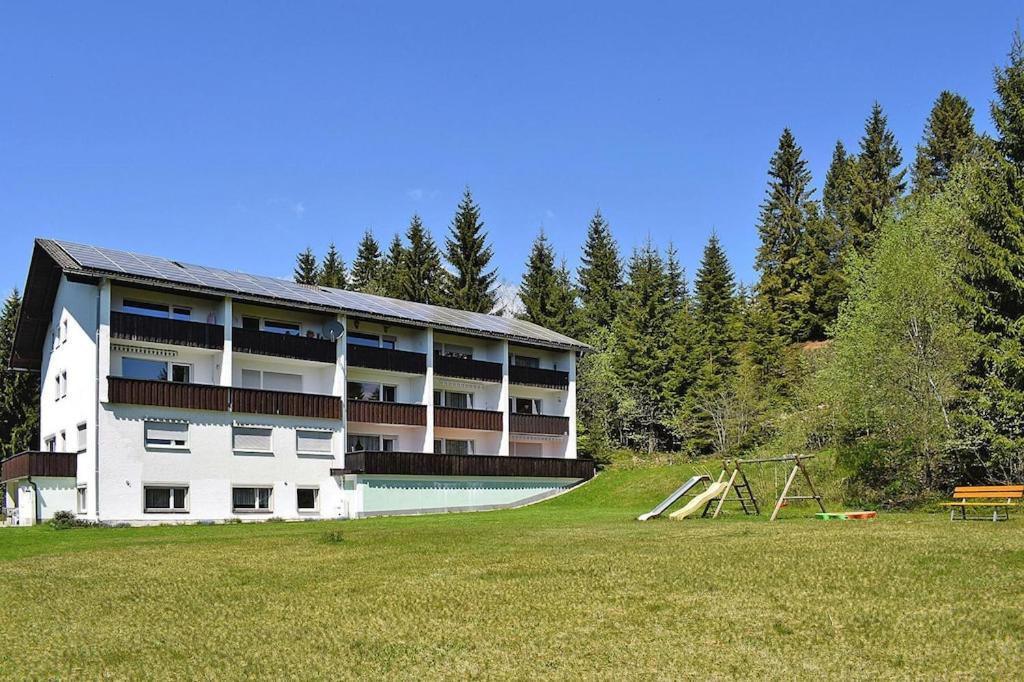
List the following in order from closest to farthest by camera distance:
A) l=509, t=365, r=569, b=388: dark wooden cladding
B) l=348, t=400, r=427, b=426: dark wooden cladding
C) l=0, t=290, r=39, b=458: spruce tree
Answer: l=348, t=400, r=427, b=426: dark wooden cladding < l=509, t=365, r=569, b=388: dark wooden cladding < l=0, t=290, r=39, b=458: spruce tree

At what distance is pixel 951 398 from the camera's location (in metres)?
28.9

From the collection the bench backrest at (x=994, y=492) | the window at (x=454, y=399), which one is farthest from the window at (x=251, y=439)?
the bench backrest at (x=994, y=492)

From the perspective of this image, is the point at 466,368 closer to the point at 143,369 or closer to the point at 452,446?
the point at 452,446

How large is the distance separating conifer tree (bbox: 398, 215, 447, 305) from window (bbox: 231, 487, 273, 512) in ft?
111

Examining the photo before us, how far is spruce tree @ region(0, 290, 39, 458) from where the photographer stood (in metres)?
50.2

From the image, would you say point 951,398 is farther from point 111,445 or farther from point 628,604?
point 111,445

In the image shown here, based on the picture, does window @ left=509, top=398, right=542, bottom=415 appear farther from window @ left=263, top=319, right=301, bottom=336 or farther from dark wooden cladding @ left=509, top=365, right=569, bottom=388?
window @ left=263, top=319, right=301, bottom=336

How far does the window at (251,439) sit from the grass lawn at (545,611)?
22.2 m

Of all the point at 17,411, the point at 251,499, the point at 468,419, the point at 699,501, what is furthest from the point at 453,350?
the point at 699,501

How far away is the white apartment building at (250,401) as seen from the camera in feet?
118

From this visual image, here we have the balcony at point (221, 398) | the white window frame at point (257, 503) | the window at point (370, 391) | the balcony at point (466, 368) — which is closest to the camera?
the balcony at point (221, 398)

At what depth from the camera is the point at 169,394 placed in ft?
119

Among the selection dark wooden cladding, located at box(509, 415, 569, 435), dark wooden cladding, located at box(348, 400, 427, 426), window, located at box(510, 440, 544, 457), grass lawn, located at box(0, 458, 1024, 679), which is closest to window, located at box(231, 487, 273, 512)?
dark wooden cladding, located at box(348, 400, 427, 426)

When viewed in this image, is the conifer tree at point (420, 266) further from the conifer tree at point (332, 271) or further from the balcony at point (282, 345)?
the balcony at point (282, 345)
